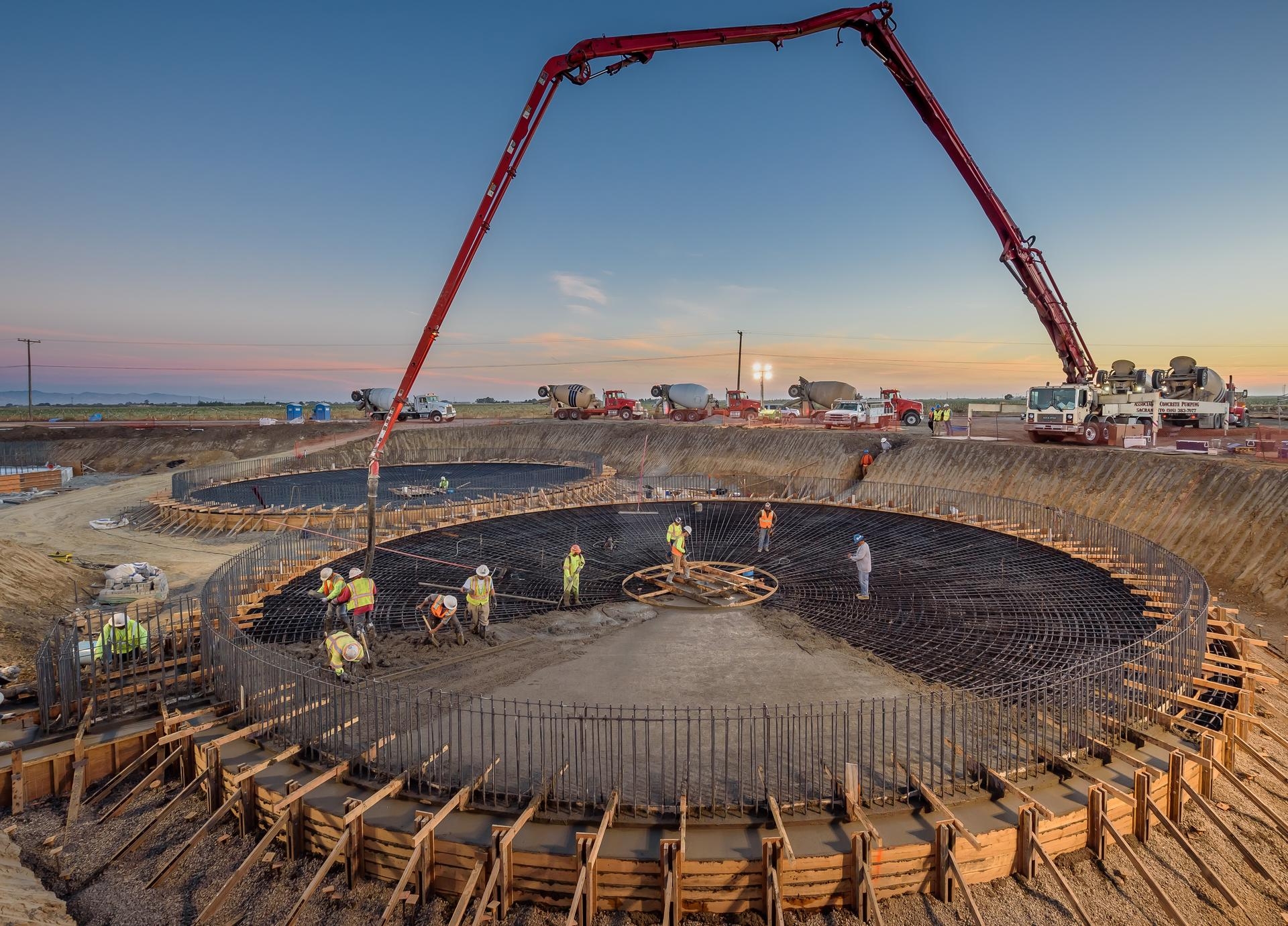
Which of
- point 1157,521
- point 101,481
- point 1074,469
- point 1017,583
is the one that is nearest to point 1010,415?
point 1074,469

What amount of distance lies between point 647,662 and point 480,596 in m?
2.99

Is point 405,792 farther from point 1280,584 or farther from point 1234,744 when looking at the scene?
point 1280,584

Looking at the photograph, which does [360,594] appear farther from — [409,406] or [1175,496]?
[409,406]

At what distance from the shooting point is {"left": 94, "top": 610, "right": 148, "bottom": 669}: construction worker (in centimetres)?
897

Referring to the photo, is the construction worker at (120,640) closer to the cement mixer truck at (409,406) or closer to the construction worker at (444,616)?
the construction worker at (444,616)

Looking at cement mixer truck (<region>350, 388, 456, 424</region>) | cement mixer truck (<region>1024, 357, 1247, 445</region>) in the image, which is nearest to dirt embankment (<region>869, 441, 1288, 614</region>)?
cement mixer truck (<region>1024, 357, 1247, 445</region>)

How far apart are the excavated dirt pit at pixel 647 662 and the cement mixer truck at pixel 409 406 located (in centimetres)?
4246

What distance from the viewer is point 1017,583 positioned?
13.2 m

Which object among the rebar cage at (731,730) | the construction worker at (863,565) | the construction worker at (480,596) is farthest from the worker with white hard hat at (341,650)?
the construction worker at (863,565)

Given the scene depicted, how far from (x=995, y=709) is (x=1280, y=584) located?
12216mm

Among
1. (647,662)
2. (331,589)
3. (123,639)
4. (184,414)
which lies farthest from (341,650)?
(184,414)

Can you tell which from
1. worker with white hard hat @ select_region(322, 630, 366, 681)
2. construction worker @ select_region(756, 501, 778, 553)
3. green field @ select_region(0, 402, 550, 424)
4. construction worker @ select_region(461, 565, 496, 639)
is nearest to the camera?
worker with white hard hat @ select_region(322, 630, 366, 681)

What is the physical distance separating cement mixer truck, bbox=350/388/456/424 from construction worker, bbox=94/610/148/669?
42331 mm

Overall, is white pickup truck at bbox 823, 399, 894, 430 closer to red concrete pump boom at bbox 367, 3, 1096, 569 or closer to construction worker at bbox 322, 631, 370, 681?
red concrete pump boom at bbox 367, 3, 1096, 569
